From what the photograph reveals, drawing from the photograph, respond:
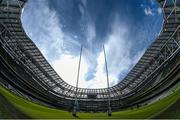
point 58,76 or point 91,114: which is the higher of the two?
point 58,76

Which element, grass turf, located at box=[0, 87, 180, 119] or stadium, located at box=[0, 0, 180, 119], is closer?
grass turf, located at box=[0, 87, 180, 119]

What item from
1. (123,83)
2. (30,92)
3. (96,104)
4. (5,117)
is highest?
(123,83)

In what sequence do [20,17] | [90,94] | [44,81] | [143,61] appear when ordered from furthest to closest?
[90,94]
[44,81]
[143,61]
[20,17]

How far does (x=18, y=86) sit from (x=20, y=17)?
9123mm

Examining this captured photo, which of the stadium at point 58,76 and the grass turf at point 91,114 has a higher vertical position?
the stadium at point 58,76

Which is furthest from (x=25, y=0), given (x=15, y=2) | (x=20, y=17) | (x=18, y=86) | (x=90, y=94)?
(x=90, y=94)

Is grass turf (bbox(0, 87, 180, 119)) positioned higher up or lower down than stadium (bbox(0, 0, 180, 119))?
lower down

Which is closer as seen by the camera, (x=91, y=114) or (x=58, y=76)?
(x=91, y=114)

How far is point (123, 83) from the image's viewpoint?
67.4 meters

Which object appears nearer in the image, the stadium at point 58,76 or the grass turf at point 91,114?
the grass turf at point 91,114

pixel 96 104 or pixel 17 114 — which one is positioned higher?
pixel 96 104

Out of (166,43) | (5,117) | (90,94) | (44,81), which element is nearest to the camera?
(5,117)

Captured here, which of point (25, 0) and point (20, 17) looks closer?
point (25, 0)

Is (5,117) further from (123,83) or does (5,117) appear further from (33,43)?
(123,83)
